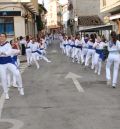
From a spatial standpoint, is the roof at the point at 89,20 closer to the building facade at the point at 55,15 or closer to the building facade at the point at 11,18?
the building facade at the point at 11,18

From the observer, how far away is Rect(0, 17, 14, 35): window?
49.9m

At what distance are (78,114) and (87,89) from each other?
4854 millimetres

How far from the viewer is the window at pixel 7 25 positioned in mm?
49938

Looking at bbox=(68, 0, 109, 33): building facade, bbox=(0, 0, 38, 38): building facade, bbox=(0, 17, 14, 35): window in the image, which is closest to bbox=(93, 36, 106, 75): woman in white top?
bbox=(0, 0, 38, 38): building facade

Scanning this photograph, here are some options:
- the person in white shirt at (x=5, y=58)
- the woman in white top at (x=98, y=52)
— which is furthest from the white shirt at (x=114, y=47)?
the woman in white top at (x=98, y=52)

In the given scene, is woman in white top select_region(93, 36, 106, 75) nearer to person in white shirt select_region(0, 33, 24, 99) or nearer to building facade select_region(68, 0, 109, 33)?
person in white shirt select_region(0, 33, 24, 99)

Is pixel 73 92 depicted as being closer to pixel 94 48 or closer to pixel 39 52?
pixel 94 48

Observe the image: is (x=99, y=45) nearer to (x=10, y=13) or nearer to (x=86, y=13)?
(x=10, y=13)

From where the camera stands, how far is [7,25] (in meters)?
50.0

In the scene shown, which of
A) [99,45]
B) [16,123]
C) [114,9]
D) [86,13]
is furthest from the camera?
[86,13]

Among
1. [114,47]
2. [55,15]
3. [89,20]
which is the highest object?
[114,47]

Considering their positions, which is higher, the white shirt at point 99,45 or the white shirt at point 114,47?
the white shirt at point 114,47

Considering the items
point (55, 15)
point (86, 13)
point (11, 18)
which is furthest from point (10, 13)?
point (55, 15)

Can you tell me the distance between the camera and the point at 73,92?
15.1 metres
